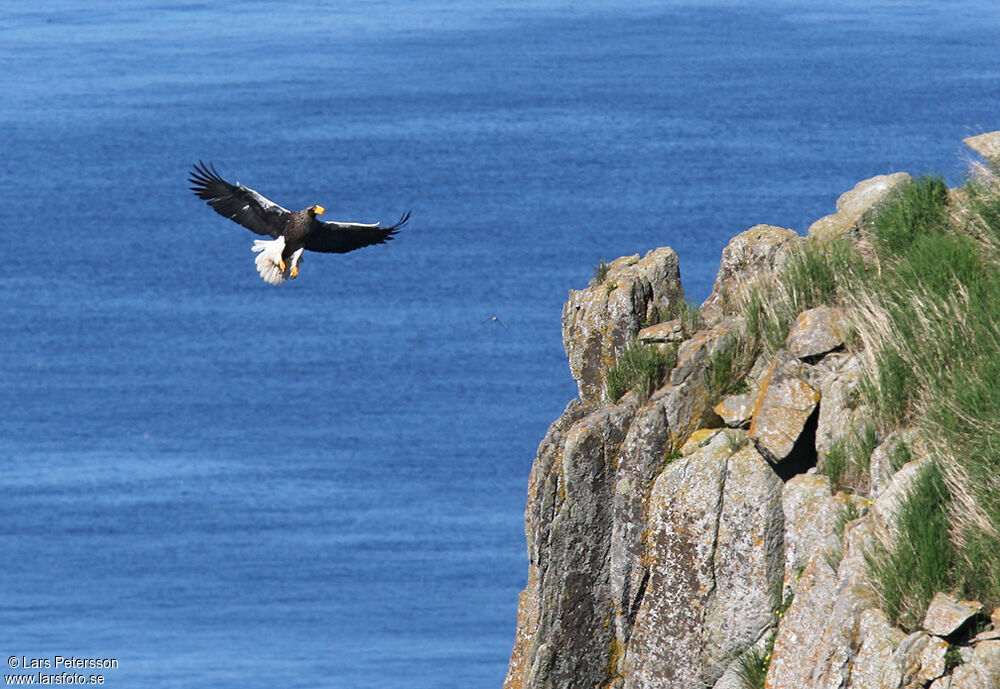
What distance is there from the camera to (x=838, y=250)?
53.4 ft

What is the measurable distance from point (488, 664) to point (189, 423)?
47124 millimetres

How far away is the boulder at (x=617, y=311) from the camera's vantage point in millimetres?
18391

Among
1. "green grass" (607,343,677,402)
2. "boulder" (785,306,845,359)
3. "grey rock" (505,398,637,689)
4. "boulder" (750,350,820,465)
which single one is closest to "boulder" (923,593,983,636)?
"boulder" (750,350,820,465)

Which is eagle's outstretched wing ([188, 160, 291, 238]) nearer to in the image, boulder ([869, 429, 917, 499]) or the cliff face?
the cliff face

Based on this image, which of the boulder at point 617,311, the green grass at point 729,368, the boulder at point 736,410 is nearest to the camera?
the boulder at point 736,410

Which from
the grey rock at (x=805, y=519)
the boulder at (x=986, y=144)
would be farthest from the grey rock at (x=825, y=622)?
the boulder at (x=986, y=144)

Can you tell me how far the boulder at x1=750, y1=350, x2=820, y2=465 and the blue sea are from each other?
55.9 meters

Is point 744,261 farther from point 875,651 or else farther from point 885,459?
point 875,651

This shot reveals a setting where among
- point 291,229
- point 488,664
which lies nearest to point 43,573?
point 488,664

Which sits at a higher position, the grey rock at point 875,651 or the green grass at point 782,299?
the green grass at point 782,299

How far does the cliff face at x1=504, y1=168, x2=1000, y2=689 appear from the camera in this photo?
1343cm

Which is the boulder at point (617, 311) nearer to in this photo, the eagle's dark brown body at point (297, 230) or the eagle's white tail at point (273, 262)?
the eagle's dark brown body at point (297, 230)

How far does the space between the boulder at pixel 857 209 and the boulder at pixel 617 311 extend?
1574 millimetres

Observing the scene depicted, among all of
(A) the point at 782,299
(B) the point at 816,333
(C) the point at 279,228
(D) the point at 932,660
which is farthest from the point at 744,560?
(C) the point at 279,228
